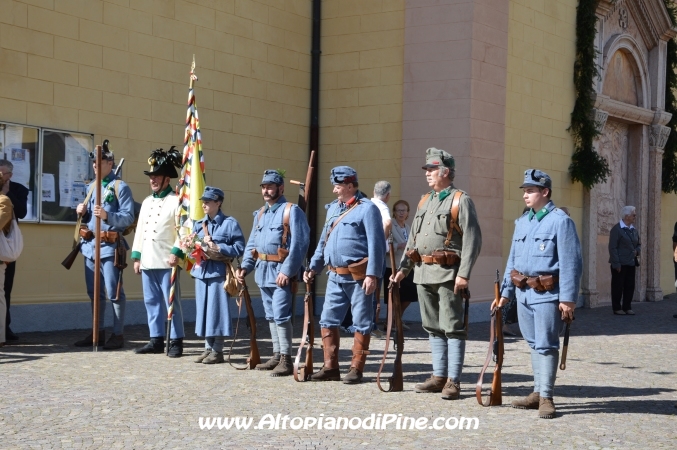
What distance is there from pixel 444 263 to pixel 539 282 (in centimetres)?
89

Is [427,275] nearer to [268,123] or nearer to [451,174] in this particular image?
[451,174]

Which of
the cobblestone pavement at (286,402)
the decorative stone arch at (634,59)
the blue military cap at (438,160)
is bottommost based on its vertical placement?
the cobblestone pavement at (286,402)

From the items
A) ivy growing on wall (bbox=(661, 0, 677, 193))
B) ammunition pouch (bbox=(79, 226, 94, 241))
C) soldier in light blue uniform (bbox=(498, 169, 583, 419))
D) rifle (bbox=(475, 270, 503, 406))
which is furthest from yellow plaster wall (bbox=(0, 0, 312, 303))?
ivy growing on wall (bbox=(661, 0, 677, 193))

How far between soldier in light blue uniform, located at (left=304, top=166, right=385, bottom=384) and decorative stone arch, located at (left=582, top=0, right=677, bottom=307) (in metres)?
9.32

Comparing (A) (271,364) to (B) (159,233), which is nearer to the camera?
(A) (271,364)

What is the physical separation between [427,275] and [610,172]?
10.1 meters

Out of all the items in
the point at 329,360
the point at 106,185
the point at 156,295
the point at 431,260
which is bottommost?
the point at 329,360

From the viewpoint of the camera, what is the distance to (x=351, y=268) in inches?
328

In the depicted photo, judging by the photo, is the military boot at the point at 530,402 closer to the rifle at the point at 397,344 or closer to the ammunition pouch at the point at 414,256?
the rifle at the point at 397,344

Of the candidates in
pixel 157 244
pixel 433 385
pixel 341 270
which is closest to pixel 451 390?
pixel 433 385

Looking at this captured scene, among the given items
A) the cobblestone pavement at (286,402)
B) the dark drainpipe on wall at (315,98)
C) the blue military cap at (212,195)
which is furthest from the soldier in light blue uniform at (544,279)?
the dark drainpipe on wall at (315,98)

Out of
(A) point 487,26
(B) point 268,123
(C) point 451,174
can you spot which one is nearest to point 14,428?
(C) point 451,174

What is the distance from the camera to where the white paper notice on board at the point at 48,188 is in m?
11.7

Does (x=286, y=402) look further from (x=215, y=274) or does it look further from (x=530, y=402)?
(x=215, y=274)
